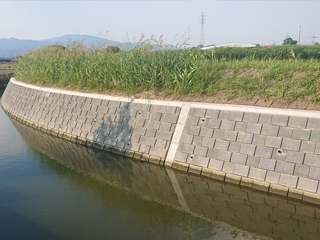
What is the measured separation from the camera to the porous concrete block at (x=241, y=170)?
21.8 ft

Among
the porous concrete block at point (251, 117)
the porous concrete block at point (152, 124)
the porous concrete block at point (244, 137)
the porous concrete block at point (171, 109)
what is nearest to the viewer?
the porous concrete block at point (244, 137)

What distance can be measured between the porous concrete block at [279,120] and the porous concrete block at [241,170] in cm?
126

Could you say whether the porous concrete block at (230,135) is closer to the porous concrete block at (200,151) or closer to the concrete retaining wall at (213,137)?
the concrete retaining wall at (213,137)

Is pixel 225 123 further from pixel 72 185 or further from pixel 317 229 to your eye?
pixel 72 185

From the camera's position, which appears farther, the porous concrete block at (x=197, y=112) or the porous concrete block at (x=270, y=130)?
Result: the porous concrete block at (x=197, y=112)

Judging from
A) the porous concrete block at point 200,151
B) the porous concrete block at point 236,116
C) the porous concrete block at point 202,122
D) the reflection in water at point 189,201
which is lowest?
the reflection in water at point 189,201

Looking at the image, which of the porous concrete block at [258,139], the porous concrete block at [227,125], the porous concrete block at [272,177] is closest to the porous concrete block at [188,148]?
the porous concrete block at [227,125]

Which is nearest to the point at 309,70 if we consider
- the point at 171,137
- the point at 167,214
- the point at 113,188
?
the point at 171,137

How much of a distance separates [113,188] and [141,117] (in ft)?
9.08

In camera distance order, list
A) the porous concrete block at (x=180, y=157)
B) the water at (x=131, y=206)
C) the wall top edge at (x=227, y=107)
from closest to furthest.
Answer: the water at (x=131, y=206), the wall top edge at (x=227, y=107), the porous concrete block at (x=180, y=157)

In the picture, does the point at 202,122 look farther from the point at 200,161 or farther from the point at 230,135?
the point at 200,161

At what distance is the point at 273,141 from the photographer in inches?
257

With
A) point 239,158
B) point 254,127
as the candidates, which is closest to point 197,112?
point 254,127

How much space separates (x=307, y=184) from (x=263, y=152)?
1.13 meters
